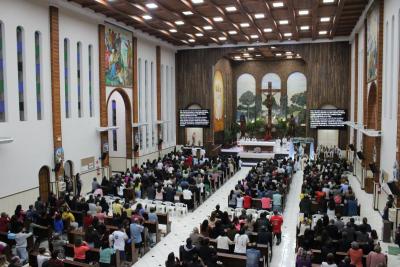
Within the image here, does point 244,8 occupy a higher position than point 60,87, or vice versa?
point 244,8

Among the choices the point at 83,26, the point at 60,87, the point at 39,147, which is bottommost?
the point at 39,147

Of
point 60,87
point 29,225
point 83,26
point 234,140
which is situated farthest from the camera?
point 234,140

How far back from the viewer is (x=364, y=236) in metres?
9.11

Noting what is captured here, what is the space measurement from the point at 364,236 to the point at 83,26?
15.7 m

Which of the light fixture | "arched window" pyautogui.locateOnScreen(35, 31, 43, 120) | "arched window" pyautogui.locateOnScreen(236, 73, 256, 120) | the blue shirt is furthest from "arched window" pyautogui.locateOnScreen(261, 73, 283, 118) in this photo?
the blue shirt

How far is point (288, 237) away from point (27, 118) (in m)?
10.9

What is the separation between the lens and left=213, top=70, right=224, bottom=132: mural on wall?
109 ft

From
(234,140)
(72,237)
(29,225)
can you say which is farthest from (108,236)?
(234,140)

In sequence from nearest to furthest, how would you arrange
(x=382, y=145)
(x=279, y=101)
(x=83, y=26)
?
(x=382, y=145)
(x=83, y=26)
(x=279, y=101)

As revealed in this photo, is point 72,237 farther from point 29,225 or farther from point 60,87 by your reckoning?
point 60,87

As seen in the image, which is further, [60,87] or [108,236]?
[60,87]

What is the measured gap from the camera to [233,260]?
8633 mm

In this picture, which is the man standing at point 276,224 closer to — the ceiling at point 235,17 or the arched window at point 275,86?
the ceiling at point 235,17

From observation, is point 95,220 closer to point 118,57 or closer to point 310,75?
point 118,57
